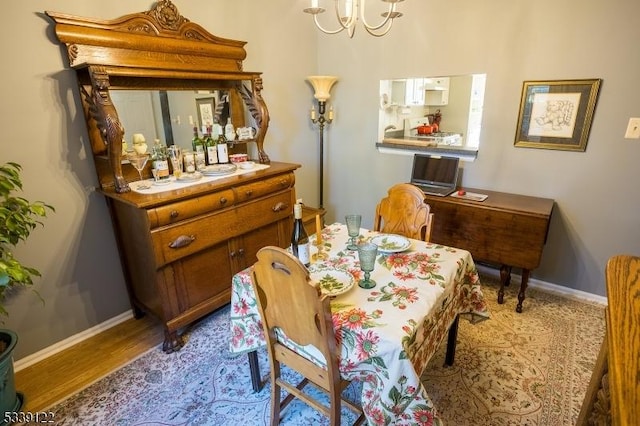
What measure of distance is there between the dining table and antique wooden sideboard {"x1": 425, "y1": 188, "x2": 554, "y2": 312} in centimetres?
81

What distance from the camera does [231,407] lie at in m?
1.66

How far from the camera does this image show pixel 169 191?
1.93 meters

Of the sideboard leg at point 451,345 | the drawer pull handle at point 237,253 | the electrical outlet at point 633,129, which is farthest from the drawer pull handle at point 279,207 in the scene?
the electrical outlet at point 633,129

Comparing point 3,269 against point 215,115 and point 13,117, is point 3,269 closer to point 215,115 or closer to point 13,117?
point 13,117

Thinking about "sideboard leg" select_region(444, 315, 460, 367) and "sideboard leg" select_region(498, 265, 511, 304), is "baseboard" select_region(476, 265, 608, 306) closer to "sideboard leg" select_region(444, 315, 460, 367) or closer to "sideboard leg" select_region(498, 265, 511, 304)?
"sideboard leg" select_region(498, 265, 511, 304)

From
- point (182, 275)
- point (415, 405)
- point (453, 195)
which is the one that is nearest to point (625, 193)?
point (453, 195)

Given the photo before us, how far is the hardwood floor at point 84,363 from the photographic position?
1777 mm

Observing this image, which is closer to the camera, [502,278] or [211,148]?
[502,278]

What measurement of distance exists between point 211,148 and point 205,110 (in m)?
0.29

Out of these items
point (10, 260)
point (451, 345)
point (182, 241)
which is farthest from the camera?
point (182, 241)

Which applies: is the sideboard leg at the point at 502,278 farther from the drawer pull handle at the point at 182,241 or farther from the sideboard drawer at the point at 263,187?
the drawer pull handle at the point at 182,241

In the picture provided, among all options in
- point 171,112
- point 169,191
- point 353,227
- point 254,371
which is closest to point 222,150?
point 171,112

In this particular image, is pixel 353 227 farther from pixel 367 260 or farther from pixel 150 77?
pixel 150 77

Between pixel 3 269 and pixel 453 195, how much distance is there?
2.58 meters
